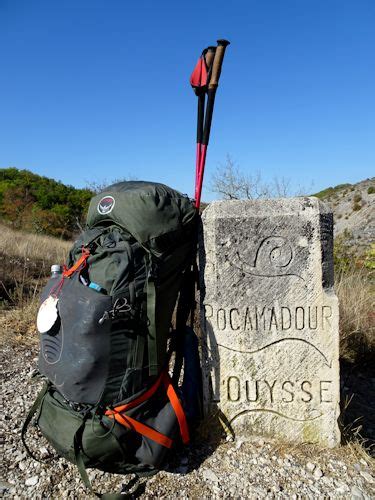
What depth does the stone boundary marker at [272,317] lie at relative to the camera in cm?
205

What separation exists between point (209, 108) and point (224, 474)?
1.93 meters

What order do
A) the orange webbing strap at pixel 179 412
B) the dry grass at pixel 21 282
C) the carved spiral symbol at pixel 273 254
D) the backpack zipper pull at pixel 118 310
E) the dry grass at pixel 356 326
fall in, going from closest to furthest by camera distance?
the backpack zipper pull at pixel 118 310
the orange webbing strap at pixel 179 412
the carved spiral symbol at pixel 273 254
the dry grass at pixel 356 326
the dry grass at pixel 21 282

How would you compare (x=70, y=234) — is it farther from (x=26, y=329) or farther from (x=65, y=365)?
(x=65, y=365)

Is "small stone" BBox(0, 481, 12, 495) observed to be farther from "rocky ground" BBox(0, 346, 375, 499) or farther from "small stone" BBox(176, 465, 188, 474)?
"small stone" BBox(176, 465, 188, 474)

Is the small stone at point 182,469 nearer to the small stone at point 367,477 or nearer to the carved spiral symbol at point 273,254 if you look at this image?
the small stone at point 367,477

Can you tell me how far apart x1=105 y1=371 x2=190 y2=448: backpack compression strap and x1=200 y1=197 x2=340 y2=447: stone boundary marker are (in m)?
0.28

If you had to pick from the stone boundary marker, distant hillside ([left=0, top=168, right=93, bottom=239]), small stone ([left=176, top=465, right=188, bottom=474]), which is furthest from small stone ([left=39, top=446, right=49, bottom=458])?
distant hillside ([left=0, top=168, right=93, bottom=239])

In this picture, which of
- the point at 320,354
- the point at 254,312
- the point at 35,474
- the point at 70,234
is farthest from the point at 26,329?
the point at 70,234

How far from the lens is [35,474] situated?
1937 millimetres

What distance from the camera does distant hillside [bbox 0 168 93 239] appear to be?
13.0m

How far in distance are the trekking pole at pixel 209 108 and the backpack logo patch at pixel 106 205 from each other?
47cm

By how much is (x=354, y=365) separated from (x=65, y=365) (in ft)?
9.33

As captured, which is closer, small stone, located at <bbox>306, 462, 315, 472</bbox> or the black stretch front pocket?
the black stretch front pocket

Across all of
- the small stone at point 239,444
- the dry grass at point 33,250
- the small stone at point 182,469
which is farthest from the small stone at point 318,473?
the dry grass at point 33,250
